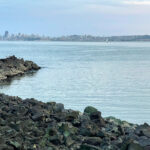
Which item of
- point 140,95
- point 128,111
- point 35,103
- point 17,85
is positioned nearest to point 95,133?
point 35,103

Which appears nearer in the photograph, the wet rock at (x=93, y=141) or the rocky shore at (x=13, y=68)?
the wet rock at (x=93, y=141)

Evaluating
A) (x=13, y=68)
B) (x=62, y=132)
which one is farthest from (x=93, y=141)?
(x=13, y=68)

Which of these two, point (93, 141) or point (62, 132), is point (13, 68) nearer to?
point (62, 132)

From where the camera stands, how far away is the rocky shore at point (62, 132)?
701 cm

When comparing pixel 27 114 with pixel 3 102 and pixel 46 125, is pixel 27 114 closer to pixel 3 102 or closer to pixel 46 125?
pixel 46 125

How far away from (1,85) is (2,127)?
18782 mm

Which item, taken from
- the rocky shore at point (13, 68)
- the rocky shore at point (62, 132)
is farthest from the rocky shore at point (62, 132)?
the rocky shore at point (13, 68)

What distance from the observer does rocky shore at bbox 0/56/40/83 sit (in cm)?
3219

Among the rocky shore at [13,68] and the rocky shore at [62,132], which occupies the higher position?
the rocky shore at [62,132]

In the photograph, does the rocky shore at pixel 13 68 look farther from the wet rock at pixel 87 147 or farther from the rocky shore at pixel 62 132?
the wet rock at pixel 87 147

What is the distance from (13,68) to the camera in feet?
118

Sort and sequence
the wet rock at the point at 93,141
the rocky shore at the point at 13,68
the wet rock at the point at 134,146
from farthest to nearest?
1. the rocky shore at the point at 13,68
2. the wet rock at the point at 93,141
3. the wet rock at the point at 134,146

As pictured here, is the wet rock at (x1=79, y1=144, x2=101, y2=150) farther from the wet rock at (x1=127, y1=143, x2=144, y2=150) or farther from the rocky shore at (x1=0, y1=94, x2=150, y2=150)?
the wet rock at (x1=127, y1=143, x2=144, y2=150)

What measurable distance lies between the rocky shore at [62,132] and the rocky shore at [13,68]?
20.1 m
